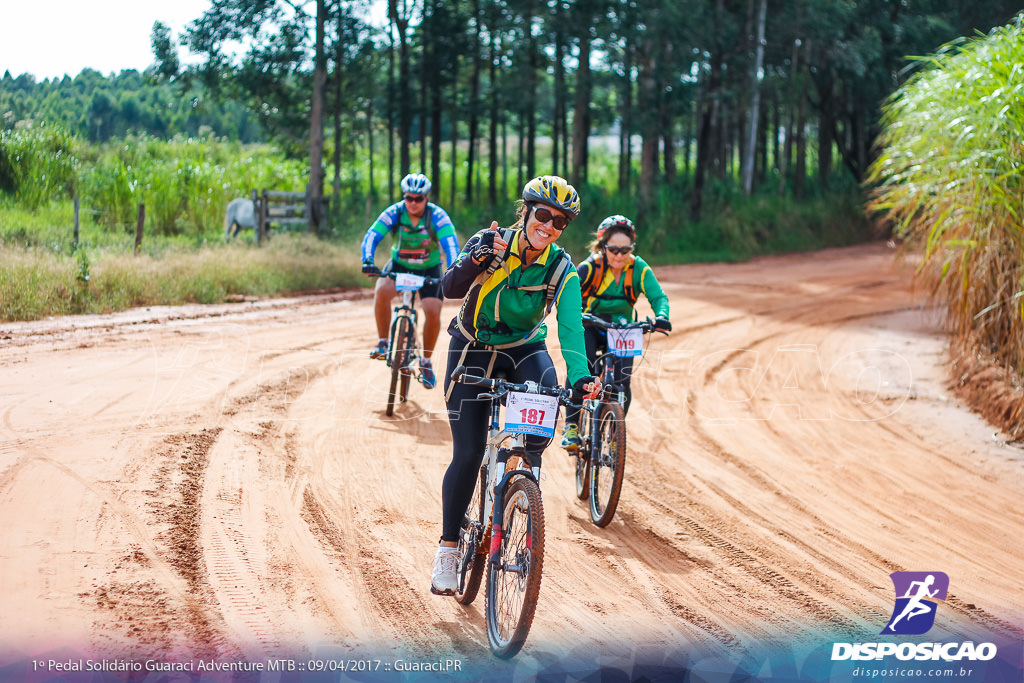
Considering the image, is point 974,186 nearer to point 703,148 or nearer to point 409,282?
point 409,282

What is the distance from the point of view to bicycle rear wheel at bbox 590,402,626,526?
255 inches

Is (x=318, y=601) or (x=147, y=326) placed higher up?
(x=147, y=326)

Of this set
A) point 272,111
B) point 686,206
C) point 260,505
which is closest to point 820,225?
point 686,206

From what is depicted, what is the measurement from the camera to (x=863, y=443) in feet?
30.6

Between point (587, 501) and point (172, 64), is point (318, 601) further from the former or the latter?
point (172, 64)

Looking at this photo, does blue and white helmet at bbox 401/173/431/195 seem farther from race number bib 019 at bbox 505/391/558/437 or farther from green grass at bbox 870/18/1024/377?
green grass at bbox 870/18/1024/377

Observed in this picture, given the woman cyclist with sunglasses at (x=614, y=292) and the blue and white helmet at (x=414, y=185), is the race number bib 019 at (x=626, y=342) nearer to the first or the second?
the woman cyclist with sunglasses at (x=614, y=292)

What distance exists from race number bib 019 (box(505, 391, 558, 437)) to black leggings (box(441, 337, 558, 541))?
0.67 feet

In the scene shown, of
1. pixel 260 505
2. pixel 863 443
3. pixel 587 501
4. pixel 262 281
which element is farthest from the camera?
pixel 262 281

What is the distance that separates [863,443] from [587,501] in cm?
365

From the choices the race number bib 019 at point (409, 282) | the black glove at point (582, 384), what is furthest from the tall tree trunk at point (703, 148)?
the black glove at point (582, 384)

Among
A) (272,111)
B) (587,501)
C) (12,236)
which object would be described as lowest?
(587,501)

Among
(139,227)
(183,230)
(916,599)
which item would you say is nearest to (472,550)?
(916,599)

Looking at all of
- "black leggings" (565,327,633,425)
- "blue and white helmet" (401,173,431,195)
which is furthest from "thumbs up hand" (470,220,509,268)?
"blue and white helmet" (401,173,431,195)
